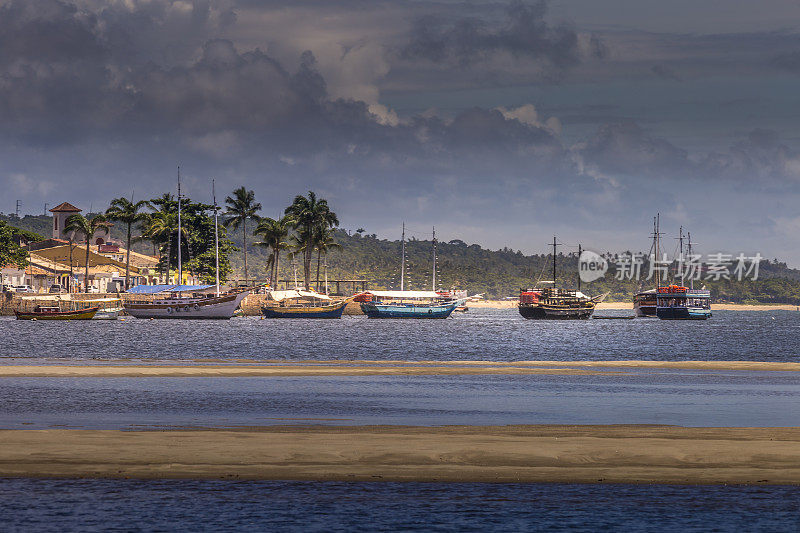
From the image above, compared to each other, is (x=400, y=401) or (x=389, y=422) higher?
(x=389, y=422)

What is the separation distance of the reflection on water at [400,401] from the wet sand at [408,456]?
463 centimetres

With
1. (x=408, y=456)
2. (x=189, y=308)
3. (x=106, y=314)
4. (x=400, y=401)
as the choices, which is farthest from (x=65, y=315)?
(x=408, y=456)

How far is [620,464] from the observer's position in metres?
22.9

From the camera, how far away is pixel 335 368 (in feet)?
188

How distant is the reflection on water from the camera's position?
3216 centimetres

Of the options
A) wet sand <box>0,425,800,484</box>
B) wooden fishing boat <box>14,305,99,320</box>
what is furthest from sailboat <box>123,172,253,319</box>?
wet sand <box>0,425,800,484</box>

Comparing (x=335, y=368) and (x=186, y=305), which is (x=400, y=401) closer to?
(x=335, y=368)

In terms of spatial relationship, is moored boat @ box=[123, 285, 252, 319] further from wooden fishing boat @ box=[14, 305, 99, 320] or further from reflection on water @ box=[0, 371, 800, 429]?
reflection on water @ box=[0, 371, 800, 429]

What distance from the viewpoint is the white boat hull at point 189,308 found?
181 metres

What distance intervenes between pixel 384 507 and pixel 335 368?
3860 cm

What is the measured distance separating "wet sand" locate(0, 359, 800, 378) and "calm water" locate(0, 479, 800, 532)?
31452mm

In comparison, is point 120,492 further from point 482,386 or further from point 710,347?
point 710,347

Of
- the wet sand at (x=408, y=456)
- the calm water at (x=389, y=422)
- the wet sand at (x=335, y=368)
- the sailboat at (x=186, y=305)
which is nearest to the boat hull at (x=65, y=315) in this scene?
the sailboat at (x=186, y=305)

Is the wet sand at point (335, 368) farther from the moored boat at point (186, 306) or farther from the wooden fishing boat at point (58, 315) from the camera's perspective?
the moored boat at point (186, 306)
